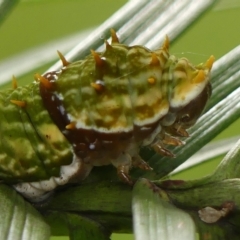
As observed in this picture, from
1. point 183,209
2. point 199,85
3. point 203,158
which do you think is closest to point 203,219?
point 183,209

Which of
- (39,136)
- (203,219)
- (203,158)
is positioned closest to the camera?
(203,219)

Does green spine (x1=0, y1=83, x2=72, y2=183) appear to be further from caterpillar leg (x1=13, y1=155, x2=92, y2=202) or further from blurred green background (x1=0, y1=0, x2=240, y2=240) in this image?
blurred green background (x1=0, y1=0, x2=240, y2=240)

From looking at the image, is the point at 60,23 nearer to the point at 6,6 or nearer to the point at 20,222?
the point at 6,6

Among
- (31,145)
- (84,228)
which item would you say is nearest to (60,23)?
(31,145)

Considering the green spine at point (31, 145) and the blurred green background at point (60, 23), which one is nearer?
the green spine at point (31, 145)

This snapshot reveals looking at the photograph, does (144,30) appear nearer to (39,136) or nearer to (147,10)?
(147,10)

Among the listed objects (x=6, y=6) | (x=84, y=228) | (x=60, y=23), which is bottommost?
(x=84, y=228)

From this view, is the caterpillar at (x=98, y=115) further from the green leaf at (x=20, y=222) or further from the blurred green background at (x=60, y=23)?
the blurred green background at (x=60, y=23)

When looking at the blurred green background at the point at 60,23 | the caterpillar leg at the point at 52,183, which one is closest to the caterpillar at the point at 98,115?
the caterpillar leg at the point at 52,183
